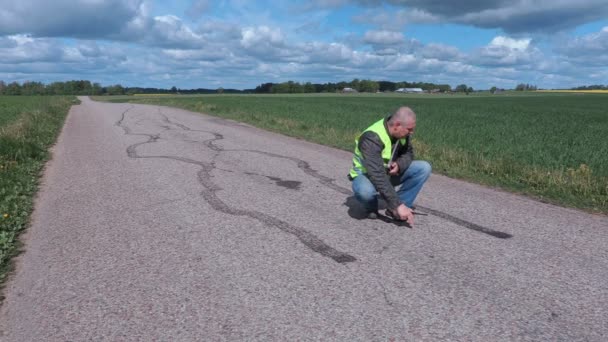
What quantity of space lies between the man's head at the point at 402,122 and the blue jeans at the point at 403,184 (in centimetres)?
70

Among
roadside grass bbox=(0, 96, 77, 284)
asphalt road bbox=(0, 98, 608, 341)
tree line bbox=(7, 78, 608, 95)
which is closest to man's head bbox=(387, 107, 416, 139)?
asphalt road bbox=(0, 98, 608, 341)

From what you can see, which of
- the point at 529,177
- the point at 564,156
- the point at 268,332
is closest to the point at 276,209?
the point at 268,332

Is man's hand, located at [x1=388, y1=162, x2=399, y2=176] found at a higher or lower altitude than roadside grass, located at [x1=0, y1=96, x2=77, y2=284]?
higher

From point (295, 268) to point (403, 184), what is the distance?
81.6 inches

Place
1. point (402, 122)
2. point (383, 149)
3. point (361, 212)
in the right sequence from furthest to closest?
point (361, 212)
point (383, 149)
point (402, 122)

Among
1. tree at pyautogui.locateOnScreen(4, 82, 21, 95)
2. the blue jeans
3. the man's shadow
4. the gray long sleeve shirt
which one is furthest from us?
tree at pyautogui.locateOnScreen(4, 82, 21, 95)

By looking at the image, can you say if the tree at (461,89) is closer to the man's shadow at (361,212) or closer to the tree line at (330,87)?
the tree line at (330,87)

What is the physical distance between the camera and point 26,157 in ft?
32.7

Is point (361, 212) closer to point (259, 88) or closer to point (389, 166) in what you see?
point (389, 166)

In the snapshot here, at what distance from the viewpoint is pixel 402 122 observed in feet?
15.6

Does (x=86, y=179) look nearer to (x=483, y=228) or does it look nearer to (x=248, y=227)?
(x=248, y=227)

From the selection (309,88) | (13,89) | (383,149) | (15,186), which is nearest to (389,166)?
(383,149)

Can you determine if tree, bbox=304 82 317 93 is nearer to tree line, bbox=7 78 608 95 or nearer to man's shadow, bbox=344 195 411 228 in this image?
tree line, bbox=7 78 608 95

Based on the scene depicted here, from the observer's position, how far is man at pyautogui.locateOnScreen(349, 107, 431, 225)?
4.83 m
